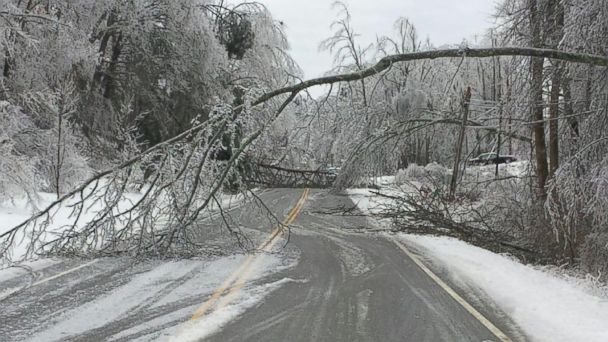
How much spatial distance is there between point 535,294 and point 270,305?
140 inches

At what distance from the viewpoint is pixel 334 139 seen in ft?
49.9

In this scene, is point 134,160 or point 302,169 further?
point 302,169

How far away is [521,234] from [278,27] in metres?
23.3

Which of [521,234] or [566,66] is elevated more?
[566,66]

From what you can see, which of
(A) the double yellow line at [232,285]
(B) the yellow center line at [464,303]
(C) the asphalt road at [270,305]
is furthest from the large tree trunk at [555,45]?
Result: (A) the double yellow line at [232,285]

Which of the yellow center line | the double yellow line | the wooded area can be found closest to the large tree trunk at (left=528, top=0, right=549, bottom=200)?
the wooded area

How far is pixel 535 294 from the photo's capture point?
816 cm

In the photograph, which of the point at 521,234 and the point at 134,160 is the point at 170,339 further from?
→ the point at 521,234

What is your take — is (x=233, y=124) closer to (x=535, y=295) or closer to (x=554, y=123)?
(x=535, y=295)

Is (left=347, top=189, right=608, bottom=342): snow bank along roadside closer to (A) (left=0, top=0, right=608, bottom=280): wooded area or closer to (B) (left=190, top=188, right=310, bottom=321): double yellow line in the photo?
(A) (left=0, top=0, right=608, bottom=280): wooded area

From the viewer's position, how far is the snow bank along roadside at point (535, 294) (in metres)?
6.42

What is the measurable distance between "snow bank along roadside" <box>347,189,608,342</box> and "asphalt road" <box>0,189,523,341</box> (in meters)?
0.35

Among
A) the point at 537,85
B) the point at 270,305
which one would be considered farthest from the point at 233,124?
the point at 537,85

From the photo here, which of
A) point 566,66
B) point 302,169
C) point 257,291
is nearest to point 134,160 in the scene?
point 257,291
